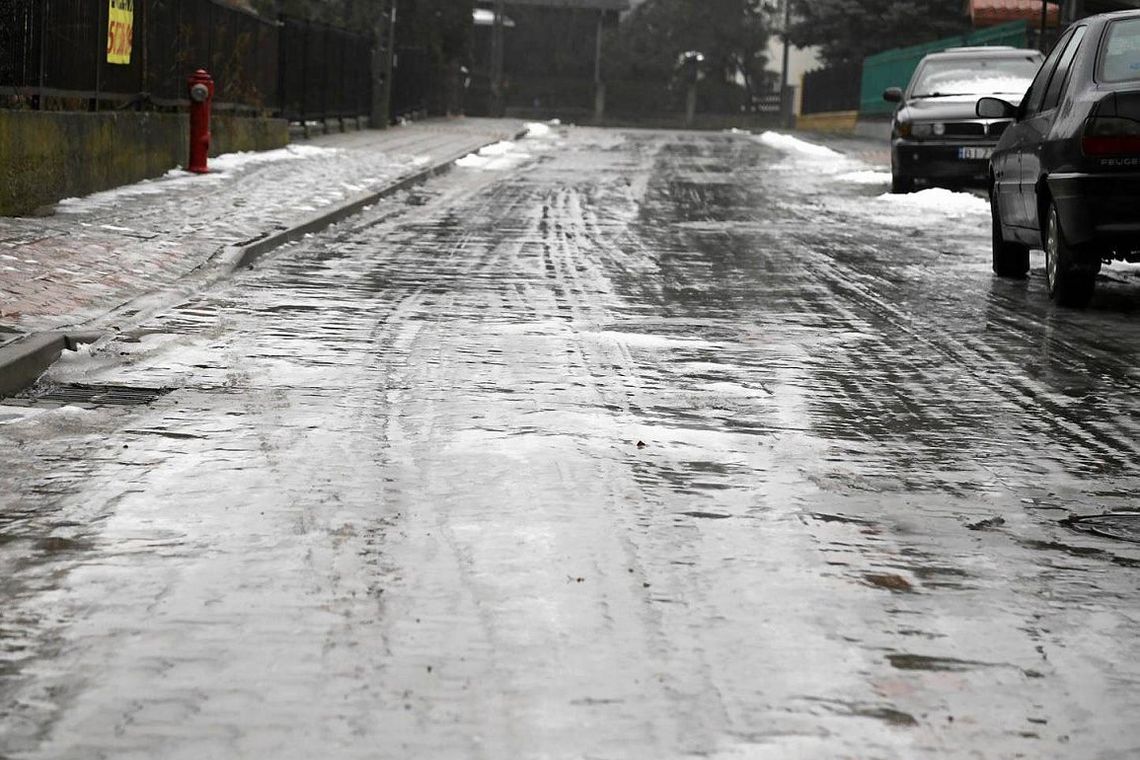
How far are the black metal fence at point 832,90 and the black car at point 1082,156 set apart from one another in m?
47.3

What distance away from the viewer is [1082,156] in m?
11.2

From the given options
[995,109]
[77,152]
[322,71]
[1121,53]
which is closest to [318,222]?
[77,152]

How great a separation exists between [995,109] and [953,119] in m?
9.83

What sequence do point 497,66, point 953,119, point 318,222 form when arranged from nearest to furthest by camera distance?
point 318,222 < point 953,119 < point 497,66

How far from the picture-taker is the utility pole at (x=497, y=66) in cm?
7744

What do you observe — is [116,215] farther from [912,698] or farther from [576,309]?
[912,698]

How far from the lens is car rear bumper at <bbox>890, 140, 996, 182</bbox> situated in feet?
74.0

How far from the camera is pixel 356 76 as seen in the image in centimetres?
4103

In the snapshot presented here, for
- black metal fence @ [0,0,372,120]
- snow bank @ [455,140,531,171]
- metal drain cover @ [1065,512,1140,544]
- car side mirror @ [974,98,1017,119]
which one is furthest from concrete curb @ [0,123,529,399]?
car side mirror @ [974,98,1017,119]

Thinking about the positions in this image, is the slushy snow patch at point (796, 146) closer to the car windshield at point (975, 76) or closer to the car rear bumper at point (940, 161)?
the car windshield at point (975, 76)

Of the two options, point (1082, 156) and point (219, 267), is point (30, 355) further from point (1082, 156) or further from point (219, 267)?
point (1082, 156)

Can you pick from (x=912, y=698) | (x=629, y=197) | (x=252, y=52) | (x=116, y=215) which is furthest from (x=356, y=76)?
(x=912, y=698)

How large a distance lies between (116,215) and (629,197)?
7.91m

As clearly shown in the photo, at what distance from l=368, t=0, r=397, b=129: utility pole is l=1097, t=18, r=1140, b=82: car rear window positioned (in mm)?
31632
